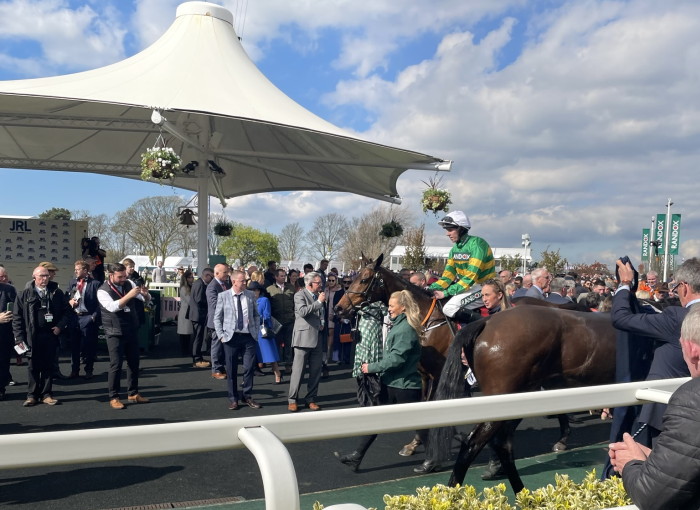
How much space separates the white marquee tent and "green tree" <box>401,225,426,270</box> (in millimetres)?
13962

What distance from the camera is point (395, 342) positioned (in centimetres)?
567

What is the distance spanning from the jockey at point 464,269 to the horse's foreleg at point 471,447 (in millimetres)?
1912

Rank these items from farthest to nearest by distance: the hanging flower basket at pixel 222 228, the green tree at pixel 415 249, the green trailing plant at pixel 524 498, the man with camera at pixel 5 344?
the green tree at pixel 415 249
the hanging flower basket at pixel 222 228
the man with camera at pixel 5 344
the green trailing plant at pixel 524 498

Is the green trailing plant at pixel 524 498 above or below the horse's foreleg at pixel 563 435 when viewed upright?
above

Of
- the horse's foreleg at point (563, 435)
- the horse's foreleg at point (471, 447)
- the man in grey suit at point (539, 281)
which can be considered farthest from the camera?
the man in grey suit at point (539, 281)

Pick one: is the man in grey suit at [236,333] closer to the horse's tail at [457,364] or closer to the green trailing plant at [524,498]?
the horse's tail at [457,364]

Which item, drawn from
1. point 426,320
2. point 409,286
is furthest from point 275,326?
point 426,320

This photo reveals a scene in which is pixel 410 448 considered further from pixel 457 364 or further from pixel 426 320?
pixel 426 320

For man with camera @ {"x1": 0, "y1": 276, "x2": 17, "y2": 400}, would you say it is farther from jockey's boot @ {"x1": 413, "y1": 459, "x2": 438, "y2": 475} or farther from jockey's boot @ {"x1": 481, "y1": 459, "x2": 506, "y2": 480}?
jockey's boot @ {"x1": 481, "y1": 459, "x2": 506, "y2": 480}

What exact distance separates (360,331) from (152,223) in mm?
47192

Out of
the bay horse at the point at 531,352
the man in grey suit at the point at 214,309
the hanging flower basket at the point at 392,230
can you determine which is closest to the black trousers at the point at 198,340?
the man in grey suit at the point at 214,309

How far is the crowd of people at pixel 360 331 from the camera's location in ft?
6.52

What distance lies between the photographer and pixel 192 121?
12.6 meters

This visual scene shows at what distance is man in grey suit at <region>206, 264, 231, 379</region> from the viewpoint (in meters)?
9.39
